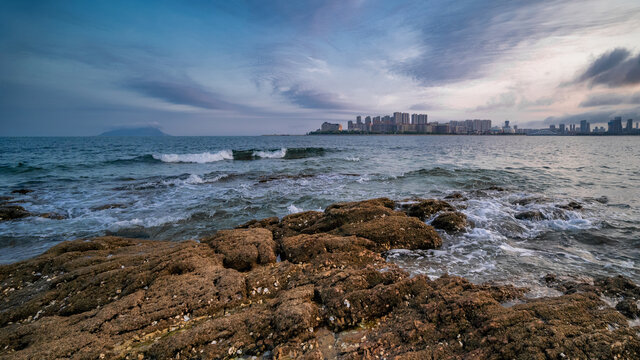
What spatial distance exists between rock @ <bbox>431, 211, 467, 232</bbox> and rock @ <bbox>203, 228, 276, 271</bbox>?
500 cm

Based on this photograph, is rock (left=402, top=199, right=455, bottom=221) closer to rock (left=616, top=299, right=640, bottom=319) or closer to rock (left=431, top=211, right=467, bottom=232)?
rock (left=431, top=211, right=467, bottom=232)

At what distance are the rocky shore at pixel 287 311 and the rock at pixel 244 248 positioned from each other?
46 millimetres

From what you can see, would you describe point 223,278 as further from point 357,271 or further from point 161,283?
point 357,271

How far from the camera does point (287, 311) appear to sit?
11.6ft

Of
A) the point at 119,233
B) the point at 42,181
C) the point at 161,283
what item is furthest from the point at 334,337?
the point at 42,181

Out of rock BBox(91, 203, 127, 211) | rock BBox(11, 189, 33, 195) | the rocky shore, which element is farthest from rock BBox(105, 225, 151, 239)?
rock BBox(11, 189, 33, 195)

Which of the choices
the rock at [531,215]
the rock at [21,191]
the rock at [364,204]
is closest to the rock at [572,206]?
the rock at [531,215]

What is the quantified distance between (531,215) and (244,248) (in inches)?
363

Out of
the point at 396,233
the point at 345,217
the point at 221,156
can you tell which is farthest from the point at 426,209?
the point at 221,156

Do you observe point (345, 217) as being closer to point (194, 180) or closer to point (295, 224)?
point (295, 224)

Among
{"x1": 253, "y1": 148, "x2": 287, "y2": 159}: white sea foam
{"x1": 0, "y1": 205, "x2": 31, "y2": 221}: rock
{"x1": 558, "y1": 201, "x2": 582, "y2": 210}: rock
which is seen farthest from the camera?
{"x1": 253, "y1": 148, "x2": 287, "y2": 159}: white sea foam

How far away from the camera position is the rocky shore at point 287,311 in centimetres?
296

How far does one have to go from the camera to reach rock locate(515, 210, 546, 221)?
8.83 metres

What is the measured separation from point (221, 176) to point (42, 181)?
38.3 ft
